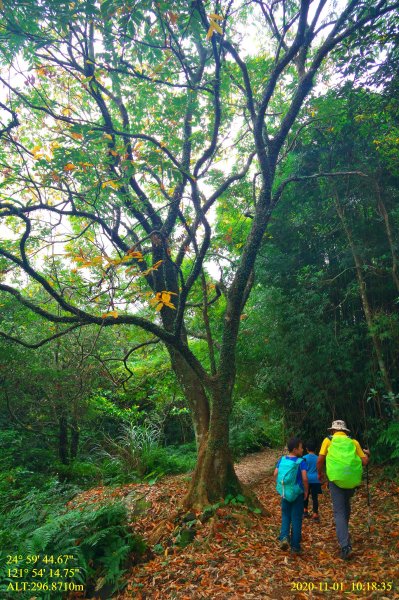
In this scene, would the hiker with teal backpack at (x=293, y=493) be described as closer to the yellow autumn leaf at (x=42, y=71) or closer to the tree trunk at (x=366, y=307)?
the tree trunk at (x=366, y=307)

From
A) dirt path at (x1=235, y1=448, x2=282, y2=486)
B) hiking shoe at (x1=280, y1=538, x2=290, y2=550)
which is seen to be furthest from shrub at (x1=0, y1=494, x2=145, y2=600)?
dirt path at (x1=235, y1=448, x2=282, y2=486)

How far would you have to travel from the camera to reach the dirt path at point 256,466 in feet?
27.3

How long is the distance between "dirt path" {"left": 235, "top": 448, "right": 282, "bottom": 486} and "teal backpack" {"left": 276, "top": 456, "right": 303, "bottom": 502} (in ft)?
13.5

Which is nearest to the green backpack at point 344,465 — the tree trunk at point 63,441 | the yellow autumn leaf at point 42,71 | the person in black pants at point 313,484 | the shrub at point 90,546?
the person in black pants at point 313,484

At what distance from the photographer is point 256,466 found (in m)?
9.83

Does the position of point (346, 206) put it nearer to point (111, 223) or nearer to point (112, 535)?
point (111, 223)

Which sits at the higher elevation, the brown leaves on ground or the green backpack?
the green backpack

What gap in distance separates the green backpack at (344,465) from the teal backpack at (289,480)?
37cm

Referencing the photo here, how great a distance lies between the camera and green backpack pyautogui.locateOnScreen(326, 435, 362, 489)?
4.02m

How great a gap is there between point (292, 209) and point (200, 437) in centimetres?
512

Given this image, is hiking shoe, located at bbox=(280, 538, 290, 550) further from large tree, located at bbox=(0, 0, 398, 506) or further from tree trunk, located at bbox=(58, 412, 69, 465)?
tree trunk, located at bbox=(58, 412, 69, 465)

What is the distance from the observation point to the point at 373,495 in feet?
20.1

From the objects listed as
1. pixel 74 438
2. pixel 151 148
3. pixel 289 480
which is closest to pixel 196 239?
pixel 151 148
